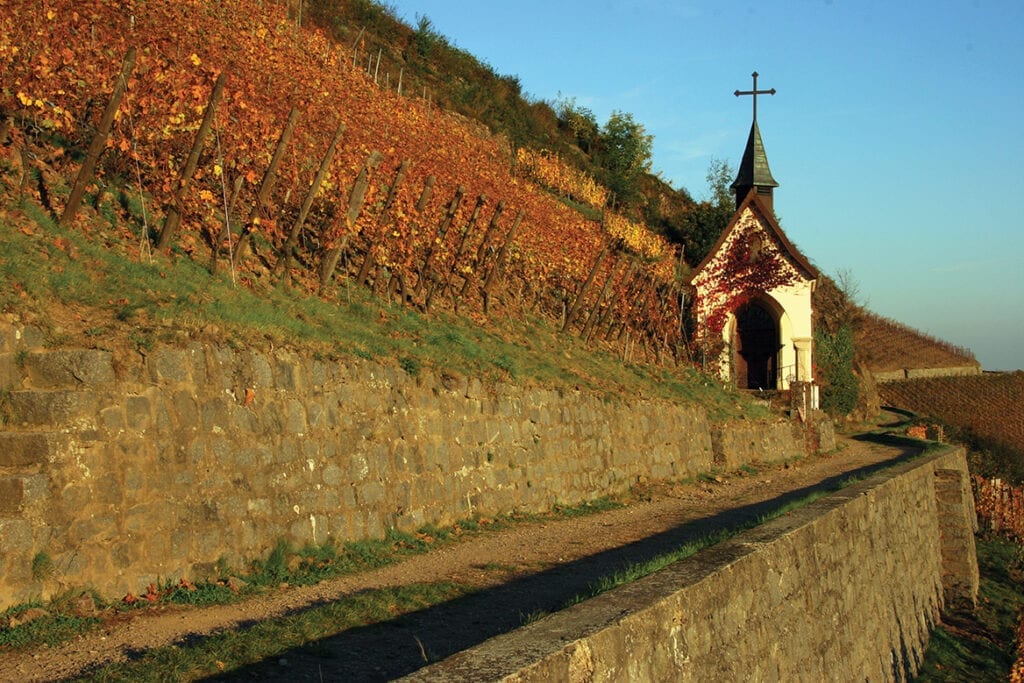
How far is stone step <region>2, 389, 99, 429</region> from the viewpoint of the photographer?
6711 millimetres

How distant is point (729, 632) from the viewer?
6492mm

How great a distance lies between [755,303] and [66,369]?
2712 centimetres

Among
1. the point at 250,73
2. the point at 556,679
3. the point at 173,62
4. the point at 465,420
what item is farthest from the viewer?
the point at 250,73

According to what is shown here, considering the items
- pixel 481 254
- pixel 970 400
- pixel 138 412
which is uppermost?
pixel 481 254

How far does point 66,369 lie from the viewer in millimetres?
7023

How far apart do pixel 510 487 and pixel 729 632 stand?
6208 mm

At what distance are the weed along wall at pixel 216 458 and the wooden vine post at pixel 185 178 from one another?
2711 millimetres

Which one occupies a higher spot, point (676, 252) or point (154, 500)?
point (676, 252)

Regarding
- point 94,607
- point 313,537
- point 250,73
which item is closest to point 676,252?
point 250,73

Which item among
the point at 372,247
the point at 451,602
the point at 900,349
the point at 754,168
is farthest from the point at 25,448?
the point at 900,349

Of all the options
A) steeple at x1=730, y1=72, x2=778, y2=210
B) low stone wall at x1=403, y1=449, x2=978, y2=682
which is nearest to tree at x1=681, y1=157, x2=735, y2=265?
steeple at x1=730, y1=72, x2=778, y2=210

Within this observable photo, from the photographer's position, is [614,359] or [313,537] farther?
[614,359]

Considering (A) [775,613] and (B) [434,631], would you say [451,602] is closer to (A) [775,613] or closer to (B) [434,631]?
(B) [434,631]

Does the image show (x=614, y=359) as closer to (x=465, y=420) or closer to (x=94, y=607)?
(x=465, y=420)
